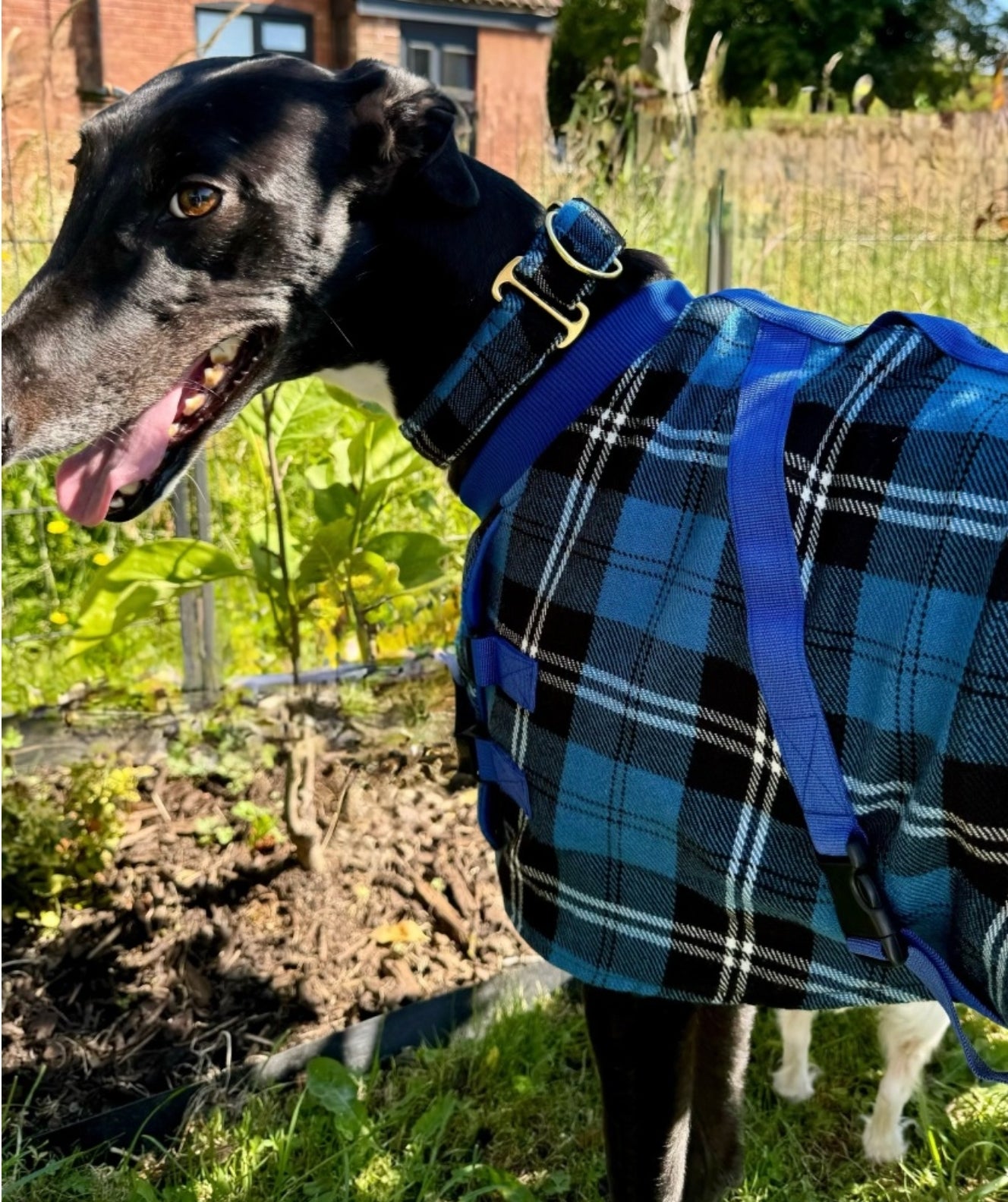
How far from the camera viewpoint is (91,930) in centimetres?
238

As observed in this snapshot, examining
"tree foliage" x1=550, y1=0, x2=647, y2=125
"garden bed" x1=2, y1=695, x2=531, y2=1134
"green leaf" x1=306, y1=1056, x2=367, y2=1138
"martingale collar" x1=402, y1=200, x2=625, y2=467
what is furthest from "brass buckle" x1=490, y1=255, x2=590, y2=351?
"tree foliage" x1=550, y1=0, x2=647, y2=125

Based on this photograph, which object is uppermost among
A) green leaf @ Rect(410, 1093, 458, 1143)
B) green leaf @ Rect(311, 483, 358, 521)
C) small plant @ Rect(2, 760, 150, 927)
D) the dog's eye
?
the dog's eye

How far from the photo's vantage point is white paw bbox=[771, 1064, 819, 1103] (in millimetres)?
2201

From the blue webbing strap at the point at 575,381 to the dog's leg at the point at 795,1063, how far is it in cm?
132

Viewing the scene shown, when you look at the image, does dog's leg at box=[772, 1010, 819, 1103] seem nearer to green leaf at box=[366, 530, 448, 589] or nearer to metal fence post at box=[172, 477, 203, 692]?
green leaf at box=[366, 530, 448, 589]

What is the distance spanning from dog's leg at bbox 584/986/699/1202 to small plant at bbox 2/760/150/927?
1327 millimetres

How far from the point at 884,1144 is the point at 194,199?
6.42ft

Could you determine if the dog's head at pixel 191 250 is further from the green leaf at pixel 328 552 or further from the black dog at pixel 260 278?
the green leaf at pixel 328 552

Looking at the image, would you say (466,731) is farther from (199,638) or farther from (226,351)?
(199,638)

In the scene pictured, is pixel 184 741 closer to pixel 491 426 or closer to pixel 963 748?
pixel 491 426

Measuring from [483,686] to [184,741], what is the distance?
1.62 meters

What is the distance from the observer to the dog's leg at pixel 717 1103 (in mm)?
1739

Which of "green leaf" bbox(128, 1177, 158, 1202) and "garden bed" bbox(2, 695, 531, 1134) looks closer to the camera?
"green leaf" bbox(128, 1177, 158, 1202)

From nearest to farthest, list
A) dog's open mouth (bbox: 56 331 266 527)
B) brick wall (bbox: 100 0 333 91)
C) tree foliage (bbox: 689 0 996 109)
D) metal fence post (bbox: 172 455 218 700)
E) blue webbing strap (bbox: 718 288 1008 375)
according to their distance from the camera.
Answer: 1. blue webbing strap (bbox: 718 288 1008 375)
2. dog's open mouth (bbox: 56 331 266 527)
3. metal fence post (bbox: 172 455 218 700)
4. brick wall (bbox: 100 0 333 91)
5. tree foliage (bbox: 689 0 996 109)
